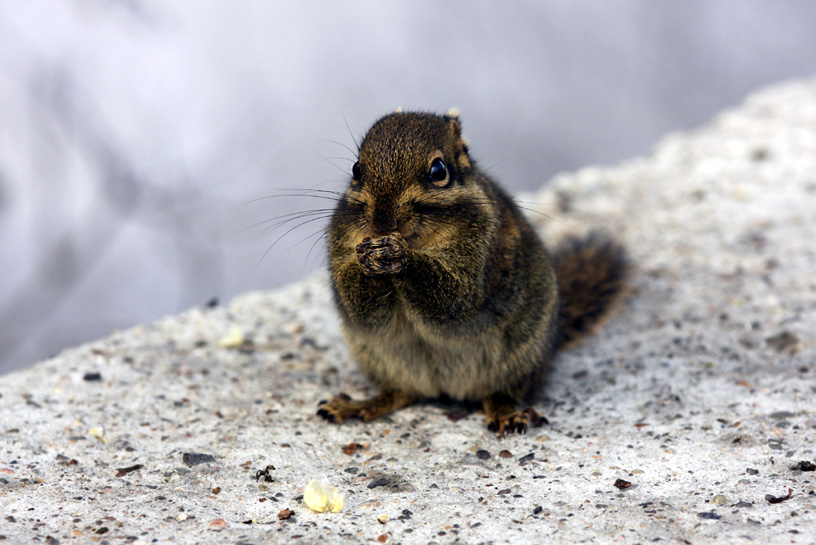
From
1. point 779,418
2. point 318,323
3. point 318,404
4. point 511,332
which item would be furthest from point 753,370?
point 318,323

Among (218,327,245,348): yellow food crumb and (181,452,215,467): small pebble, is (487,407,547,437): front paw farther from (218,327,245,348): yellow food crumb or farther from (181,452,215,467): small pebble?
(218,327,245,348): yellow food crumb

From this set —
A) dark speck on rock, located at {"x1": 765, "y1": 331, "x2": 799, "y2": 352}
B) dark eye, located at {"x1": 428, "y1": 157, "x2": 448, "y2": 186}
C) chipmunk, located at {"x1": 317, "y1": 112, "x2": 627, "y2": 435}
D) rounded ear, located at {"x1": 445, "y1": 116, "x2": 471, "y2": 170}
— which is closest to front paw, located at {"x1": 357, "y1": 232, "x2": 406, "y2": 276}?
chipmunk, located at {"x1": 317, "y1": 112, "x2": 627, "y2": 435}

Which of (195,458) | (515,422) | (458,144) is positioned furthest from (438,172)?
(195,458)

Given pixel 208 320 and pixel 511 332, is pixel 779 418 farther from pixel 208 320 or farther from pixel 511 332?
pixel 208 320

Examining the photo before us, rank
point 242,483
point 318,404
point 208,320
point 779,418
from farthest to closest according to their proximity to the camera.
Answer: point 208,320, point 318,404, point 779,418, point 242,483

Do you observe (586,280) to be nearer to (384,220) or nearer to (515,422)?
(515,422)
